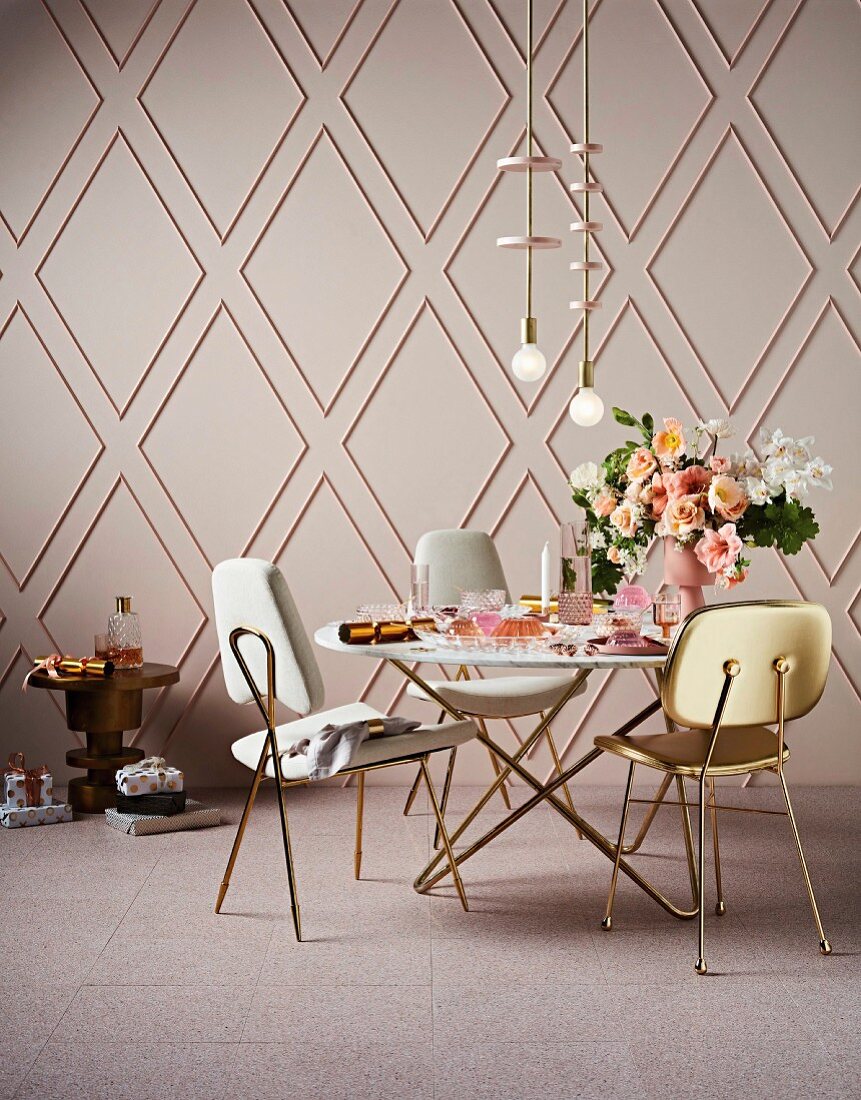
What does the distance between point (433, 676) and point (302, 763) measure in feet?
4.82

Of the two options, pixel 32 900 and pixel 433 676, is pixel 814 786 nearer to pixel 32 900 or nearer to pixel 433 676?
pixel 433 676

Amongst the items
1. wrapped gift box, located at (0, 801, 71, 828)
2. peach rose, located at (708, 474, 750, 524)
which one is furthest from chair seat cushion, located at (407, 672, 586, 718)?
wrapped gift box, located at (0, 801, 71, 828)

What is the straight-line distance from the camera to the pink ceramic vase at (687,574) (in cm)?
323

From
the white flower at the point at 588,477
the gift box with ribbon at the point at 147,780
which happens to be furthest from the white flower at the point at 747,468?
the gift box with ribbon at the point at 147,780

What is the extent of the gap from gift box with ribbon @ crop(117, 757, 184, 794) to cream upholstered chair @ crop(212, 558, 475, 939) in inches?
33.1

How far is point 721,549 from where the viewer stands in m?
3.11

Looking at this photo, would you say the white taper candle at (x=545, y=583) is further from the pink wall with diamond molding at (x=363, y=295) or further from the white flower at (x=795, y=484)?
the pink wall with diamond molding at (x=363, y=295)

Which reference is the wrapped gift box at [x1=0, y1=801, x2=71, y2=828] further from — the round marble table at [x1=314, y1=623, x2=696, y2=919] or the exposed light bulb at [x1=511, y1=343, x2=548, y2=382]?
the exposed light bulb at [x1=511, y1=343, x2=548, y2=382]

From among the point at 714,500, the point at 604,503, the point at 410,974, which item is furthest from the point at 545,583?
the point at 410,974

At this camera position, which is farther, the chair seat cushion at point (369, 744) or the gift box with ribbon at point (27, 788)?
the gift box with ribbon at point (27, 788)

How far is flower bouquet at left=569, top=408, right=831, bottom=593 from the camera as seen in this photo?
10.2 feet

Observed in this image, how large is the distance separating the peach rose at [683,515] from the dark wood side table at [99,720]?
1.87 metres

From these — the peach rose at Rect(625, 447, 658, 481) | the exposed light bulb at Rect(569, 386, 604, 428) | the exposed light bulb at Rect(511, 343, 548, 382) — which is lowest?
the peach rose at Rect(625, 447, 658, 481)

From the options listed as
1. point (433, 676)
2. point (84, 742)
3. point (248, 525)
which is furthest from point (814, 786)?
point (84, 742)
